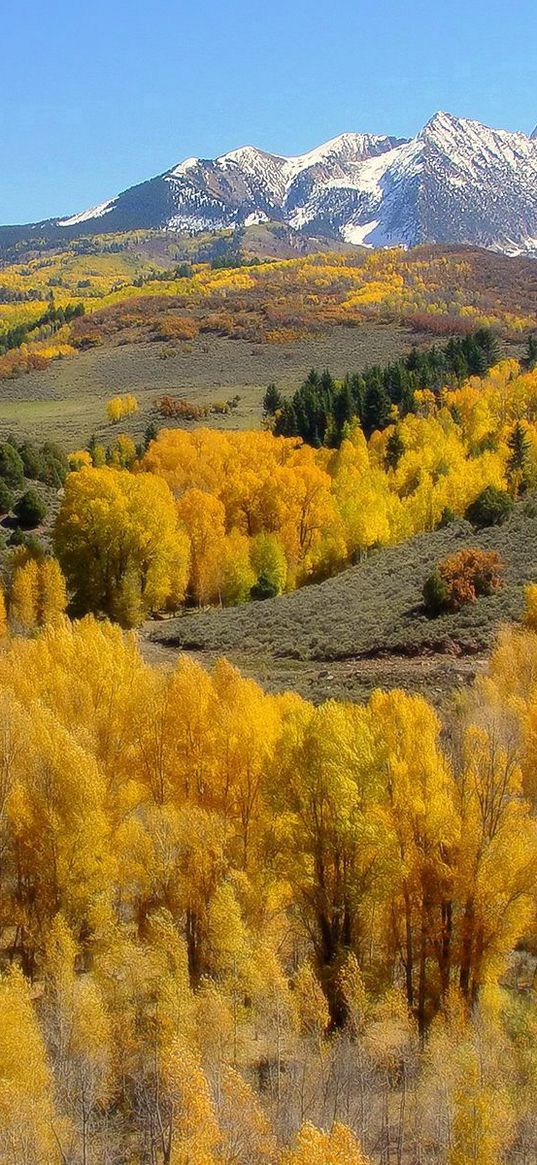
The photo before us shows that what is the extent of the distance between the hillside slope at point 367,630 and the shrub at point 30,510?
55.5 feet

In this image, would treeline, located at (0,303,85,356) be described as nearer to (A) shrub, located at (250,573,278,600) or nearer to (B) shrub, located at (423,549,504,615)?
(A) shrub, located at (250,573,278,600)

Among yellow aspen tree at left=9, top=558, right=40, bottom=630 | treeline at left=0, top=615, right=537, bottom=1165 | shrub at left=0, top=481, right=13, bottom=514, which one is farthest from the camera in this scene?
shrub at left=0, top=481, right=13, bottom=514

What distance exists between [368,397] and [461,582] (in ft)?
164

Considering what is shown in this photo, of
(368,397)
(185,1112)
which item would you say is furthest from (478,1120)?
(368,397)

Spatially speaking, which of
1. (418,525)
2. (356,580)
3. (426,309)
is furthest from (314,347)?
(356,580)

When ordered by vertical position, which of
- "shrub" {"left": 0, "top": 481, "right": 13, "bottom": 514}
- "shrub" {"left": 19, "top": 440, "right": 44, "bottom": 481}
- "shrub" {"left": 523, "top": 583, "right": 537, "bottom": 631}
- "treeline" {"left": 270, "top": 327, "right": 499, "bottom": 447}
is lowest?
"shrub" {"left": 523, "top": 583, "right": 537, "bottom": 631}

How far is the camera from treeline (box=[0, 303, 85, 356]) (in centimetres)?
17388

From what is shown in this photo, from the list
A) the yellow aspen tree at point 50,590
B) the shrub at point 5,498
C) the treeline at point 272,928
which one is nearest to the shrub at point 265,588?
the yellow aspen tree at point 50,590

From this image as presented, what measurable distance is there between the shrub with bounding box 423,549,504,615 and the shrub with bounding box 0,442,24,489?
3952 centimetres

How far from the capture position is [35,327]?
616ft

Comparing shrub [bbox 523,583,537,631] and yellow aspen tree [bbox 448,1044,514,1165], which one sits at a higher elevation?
shrub [bbox 523,583,537,631]

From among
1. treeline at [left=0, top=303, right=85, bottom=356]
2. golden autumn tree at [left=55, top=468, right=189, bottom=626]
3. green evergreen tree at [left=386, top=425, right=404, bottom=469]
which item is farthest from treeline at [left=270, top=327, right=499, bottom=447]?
treeline at [left=0, top=303, right=85, bottom=356]

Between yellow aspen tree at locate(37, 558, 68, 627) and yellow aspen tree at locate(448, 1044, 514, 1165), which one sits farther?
yellow aspen tree at locate(37, 558, 68, 627)

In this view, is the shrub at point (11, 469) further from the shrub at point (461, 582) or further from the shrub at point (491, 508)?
the shrub at point (461, 582)
